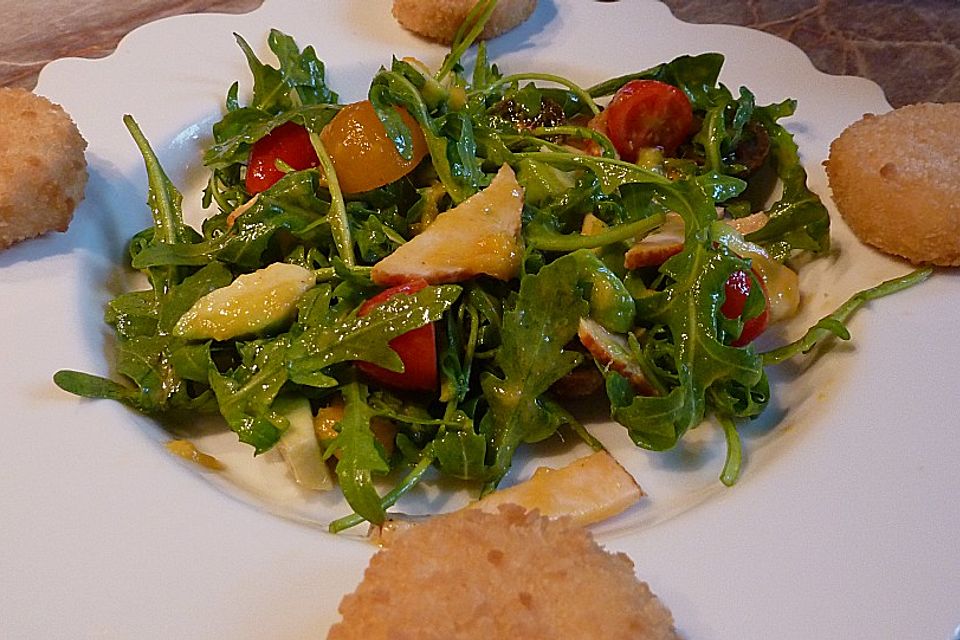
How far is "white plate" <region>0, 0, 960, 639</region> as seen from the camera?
149cm

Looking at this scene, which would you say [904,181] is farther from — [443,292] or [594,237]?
[443,292]

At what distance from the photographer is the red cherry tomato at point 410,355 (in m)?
1.92

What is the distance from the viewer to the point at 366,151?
224 centimetres

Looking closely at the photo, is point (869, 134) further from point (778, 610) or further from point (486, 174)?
point (778, 610)

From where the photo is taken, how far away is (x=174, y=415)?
6.79 feet

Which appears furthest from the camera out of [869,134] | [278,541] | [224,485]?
[869,134]

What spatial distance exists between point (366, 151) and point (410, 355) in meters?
0.61

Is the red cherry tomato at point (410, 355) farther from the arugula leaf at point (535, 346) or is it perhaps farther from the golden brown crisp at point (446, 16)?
the golden brown crisp at point (446, 16)

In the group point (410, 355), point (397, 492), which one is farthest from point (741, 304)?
point (397, 492)

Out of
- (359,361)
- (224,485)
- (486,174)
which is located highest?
(486,174)

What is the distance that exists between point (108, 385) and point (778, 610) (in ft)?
4.71

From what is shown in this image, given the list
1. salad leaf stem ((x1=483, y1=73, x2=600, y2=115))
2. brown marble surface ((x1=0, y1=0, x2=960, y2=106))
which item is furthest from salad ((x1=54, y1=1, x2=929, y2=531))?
brown marble surface ((x1=0, y1=0, x2=960, y2=106))

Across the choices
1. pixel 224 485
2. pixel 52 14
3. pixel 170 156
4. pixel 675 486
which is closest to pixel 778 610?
pixel 675 486

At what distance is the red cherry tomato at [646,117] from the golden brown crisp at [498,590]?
1404 mm
